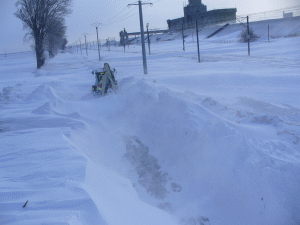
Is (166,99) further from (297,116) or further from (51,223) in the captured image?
(51,223)

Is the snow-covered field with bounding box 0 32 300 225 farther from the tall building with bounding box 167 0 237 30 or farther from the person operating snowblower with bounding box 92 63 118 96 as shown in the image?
the tall building with bounding box 167 0 237 30

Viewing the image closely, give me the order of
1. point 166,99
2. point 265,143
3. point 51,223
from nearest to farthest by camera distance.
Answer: point 51,223, point 265,143, point 166,99

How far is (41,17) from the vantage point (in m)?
40.9

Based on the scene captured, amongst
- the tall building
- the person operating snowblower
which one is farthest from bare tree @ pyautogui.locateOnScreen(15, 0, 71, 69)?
the tall building

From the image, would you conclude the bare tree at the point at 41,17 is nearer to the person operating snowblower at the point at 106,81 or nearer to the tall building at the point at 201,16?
the person operating snowblower at the point at 106,81

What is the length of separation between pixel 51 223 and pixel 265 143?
5.15 metres

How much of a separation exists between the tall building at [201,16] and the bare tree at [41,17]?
4995 centimetres

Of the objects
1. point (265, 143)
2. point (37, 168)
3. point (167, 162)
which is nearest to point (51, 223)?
point (37, 168)

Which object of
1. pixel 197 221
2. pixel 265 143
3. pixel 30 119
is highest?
Result: pixel 30 119

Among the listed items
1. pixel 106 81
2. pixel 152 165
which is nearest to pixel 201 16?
pixel 106 81

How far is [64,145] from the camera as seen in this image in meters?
6.38

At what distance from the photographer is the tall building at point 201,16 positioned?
84062 mm

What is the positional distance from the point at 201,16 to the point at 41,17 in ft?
191

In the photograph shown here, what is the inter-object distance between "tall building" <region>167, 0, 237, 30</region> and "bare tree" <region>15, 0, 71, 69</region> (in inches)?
1966
